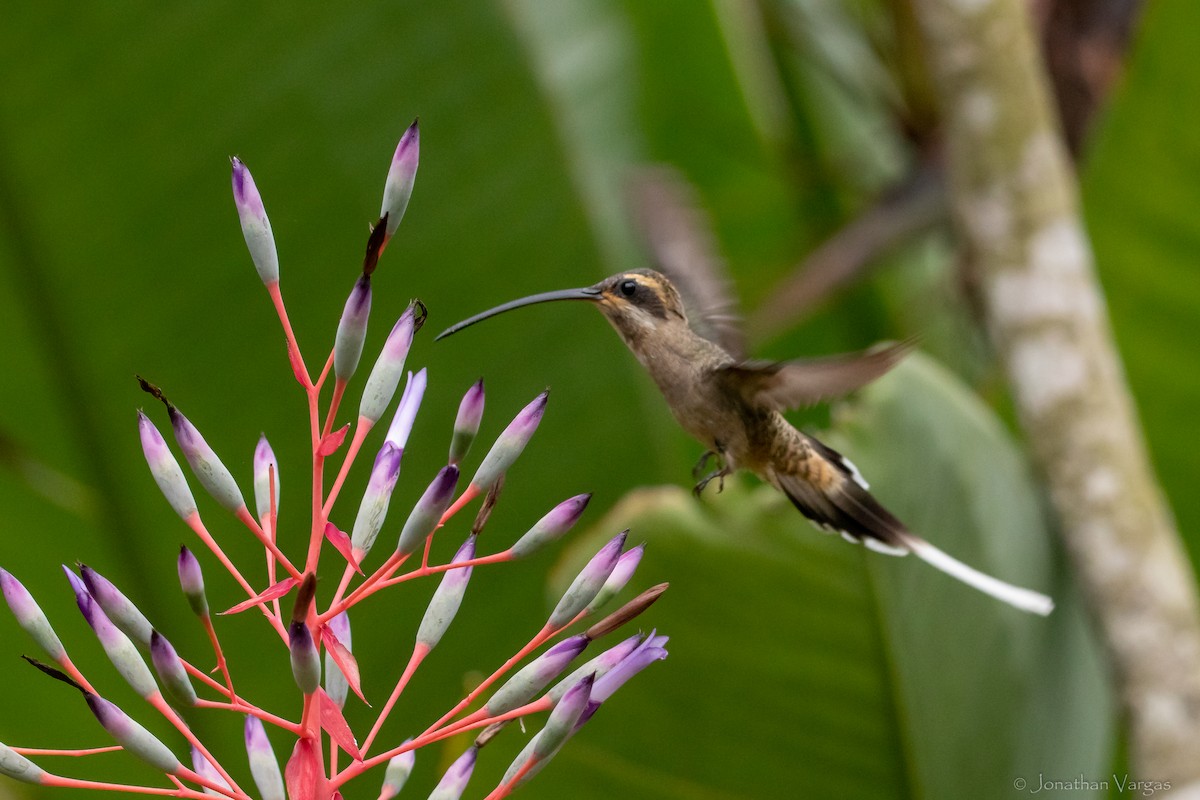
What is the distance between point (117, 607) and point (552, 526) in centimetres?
28

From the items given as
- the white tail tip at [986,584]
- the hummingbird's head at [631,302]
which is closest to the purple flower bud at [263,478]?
the hummingbird's head at [631,302]

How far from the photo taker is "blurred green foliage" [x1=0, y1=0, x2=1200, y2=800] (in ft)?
5.90

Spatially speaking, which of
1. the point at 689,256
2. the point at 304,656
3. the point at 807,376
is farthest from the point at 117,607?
the point at 689,256

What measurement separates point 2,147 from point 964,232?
1345mm

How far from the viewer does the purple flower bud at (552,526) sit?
3.07ft

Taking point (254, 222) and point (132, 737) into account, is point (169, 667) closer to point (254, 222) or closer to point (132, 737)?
point (132, 737)

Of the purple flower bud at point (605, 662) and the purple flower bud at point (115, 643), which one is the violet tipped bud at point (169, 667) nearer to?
the purple flower bud at point (115, 643)

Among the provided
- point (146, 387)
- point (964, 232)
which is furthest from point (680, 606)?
point (146, 387)

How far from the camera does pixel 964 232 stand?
2.12 m

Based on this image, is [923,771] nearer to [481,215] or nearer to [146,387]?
[481,215]

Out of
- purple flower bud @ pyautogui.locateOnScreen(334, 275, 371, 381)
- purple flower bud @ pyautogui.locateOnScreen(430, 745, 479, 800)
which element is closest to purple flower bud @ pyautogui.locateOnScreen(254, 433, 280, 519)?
purple flower bud @ pyautogui.locateOnScreen(334, 275, 371, 381)

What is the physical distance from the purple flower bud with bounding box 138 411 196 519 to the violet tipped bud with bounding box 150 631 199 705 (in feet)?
0.40

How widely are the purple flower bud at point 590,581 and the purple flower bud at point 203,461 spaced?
23 cm

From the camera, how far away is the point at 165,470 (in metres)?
0.93
